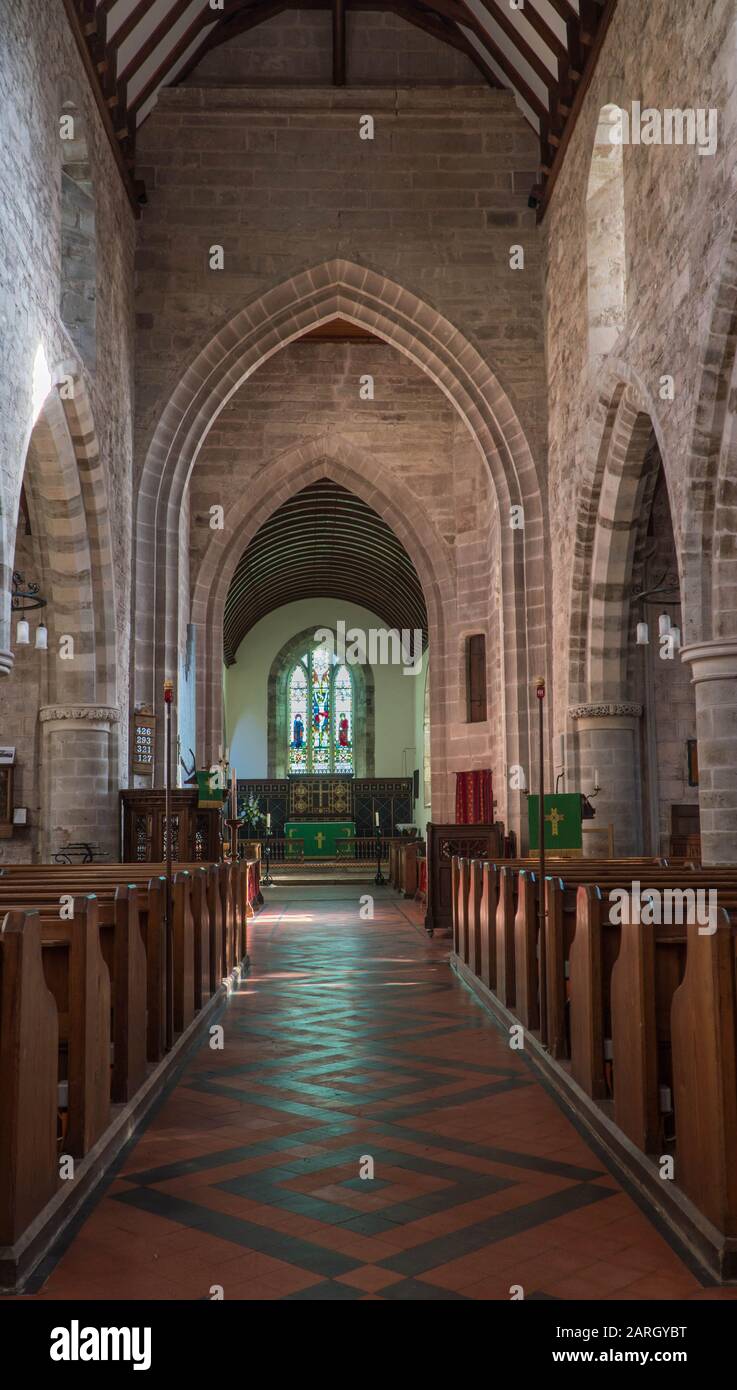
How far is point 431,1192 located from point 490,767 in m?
12.2

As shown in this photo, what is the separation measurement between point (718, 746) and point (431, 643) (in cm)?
929

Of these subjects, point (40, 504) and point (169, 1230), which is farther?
point (40, 504)

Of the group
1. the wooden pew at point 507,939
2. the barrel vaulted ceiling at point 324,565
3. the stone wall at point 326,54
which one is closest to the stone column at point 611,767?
the wooden pew at point 507,939

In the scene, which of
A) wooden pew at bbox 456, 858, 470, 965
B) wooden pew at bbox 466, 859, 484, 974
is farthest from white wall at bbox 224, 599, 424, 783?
wooden pew at bbox 466, 859, 484, 974

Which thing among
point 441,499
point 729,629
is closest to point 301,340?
point 441,499

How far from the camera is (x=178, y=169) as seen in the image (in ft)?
43.3

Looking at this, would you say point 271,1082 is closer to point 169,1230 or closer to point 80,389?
point 169,1230

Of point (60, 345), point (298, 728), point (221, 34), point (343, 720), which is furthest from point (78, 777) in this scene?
point (343, 720)

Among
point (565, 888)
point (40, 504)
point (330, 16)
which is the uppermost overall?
point (330, 16)

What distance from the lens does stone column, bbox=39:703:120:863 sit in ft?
36.6

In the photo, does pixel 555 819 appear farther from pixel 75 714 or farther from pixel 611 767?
pixel 75 714

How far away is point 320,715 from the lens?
31.5 m

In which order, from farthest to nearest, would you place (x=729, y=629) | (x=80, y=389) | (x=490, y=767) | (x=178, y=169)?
(x=490, y=767) < (x=178, y=169) < (x=80, y=389) < (x=729, y=629)

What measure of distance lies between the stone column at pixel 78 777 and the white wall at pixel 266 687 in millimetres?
19102
